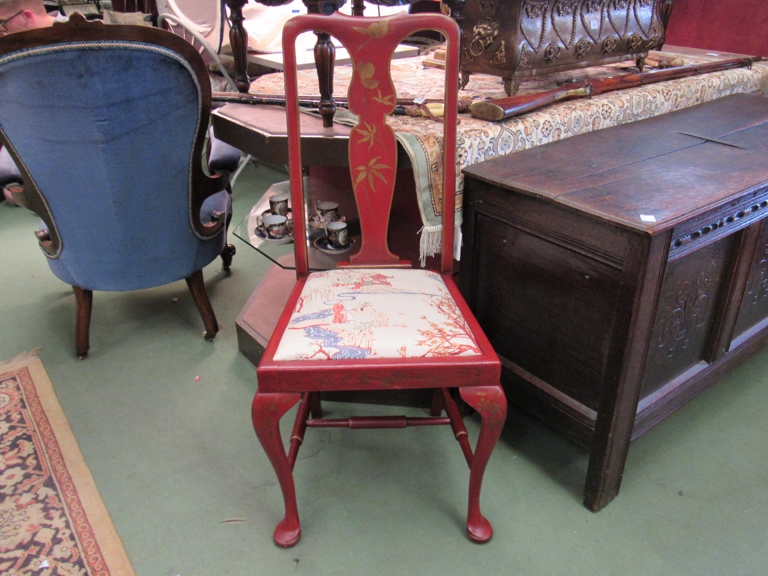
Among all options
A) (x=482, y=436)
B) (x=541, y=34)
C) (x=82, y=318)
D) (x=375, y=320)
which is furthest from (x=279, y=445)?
(x=541, y=34)

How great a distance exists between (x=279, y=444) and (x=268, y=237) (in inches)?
29.8

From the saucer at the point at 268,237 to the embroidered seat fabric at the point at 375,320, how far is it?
358 mm

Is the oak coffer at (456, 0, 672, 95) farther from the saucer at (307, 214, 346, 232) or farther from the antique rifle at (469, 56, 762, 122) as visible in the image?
the saucer at (307, 214, 346, 232)

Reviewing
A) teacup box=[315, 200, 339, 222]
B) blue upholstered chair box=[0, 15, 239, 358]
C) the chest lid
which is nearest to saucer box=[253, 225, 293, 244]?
teacup box=[315, 200, 339, 222]

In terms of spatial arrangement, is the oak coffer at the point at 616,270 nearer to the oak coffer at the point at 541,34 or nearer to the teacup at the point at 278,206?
the oak coffer at the point at 541,34

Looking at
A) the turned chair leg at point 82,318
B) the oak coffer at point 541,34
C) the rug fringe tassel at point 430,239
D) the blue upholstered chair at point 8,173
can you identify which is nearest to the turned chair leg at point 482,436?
the rug fringe tassel at point 430,239

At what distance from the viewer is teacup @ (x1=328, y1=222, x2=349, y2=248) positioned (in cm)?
168

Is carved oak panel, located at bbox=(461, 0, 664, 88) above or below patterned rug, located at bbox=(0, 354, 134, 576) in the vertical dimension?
above

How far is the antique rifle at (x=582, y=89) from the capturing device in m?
1.59

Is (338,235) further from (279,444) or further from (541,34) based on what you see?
(541,34)

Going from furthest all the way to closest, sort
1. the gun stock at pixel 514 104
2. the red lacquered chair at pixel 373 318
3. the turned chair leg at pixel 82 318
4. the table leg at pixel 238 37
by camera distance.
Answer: the turned chair leg at pixel 82 318 → the table leg at pixel 238 37 → the gun stock at pixel 514 104 → the red lacquered chair at pixel 373 318

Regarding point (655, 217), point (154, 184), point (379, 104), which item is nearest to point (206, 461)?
point (154, 184)

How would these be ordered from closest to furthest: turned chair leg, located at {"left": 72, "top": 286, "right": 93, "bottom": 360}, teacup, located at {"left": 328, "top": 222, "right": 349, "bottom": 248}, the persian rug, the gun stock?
1. the persian rug
2. the gun stock
3. teacup, located at {"left": 328, "top": 222, "right": 349, "bottom": 248}
4. turned chair leg, located at {"left": 72, "top": 286, "right": 93, "bottom": 360}

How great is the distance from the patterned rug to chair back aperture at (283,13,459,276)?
79 centimetres
